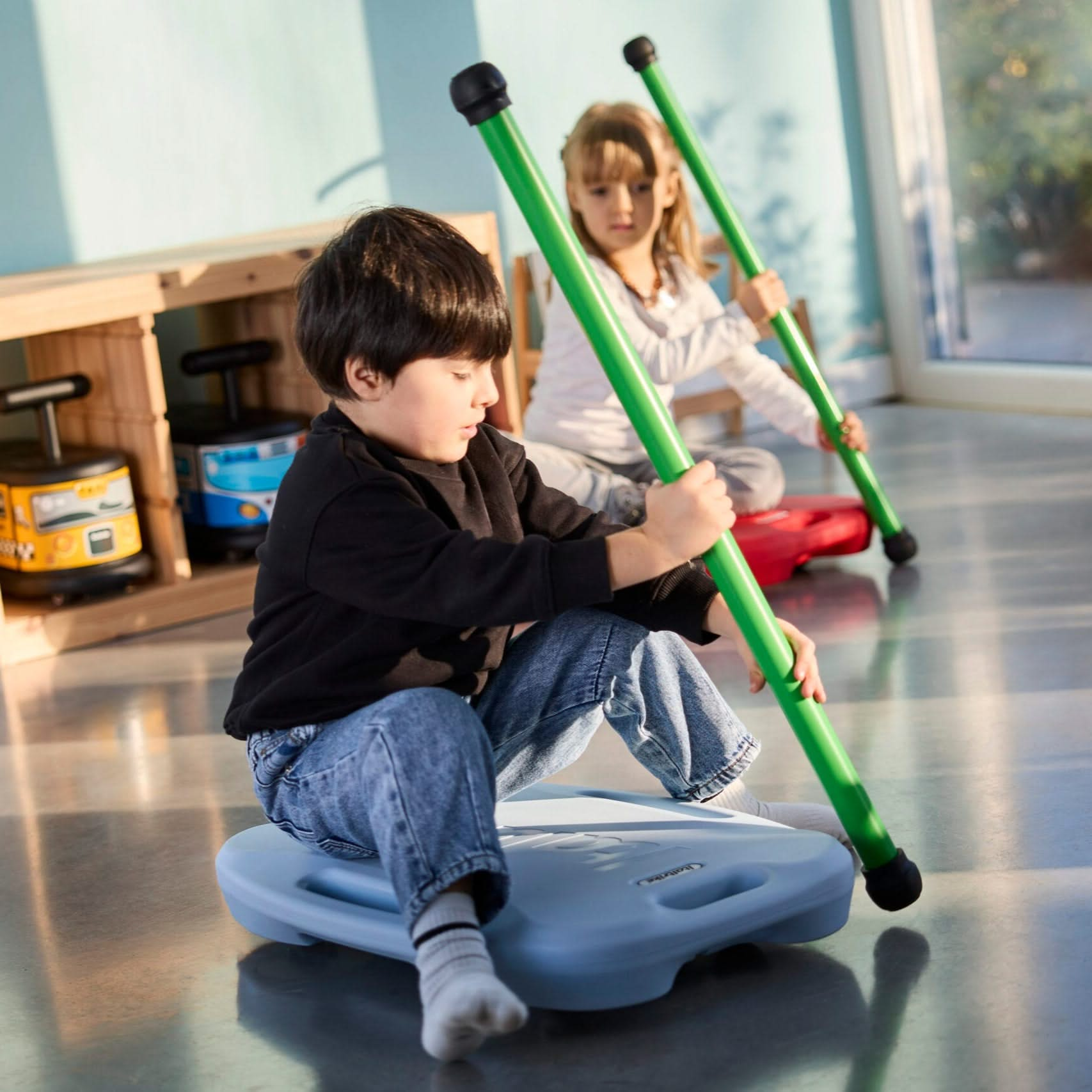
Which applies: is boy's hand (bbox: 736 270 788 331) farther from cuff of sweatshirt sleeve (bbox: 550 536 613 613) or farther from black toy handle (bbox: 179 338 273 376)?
cuff of sweatshirt sleeve (bbox: 550 536 613 613)

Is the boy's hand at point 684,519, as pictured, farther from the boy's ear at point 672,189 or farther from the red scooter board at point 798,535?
the boy's ear at point 672,189

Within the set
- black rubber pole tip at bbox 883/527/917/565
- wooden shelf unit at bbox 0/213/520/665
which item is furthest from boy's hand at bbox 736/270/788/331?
wooden shelf unit at bbox 0/213/520/665

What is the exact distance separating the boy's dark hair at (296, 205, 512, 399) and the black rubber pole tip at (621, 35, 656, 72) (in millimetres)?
774

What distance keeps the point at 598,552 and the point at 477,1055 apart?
0.32 meters

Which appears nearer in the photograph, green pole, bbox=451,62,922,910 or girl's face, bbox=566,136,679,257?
green pole, bbox=451,62,922,910

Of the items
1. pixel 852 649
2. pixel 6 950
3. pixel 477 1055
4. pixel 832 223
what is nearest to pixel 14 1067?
pixel 6 950

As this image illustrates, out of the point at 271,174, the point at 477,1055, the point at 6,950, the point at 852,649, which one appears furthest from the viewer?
the point at 271,174

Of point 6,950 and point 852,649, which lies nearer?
point 6,950

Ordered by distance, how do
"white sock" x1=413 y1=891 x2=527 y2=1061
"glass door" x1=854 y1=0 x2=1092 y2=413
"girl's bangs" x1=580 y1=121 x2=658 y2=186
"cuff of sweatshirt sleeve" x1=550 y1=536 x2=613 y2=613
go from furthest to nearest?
1. "glass door" x1=854 y1=0 x2=1092 y2=413
2. "girl's bangs" x1=580 y1=121 x2=658 y2=186
3. "cuff of sweatshirt sleeve" x1=550 y1=536 x2=613 y2=613
4. "white sock" x1=413 y1=891 x2=527 y2=1061

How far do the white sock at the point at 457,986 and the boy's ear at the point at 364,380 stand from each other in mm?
350

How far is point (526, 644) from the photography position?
124cm

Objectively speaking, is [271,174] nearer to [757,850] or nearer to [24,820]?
→ [24,820]

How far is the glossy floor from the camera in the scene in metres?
1.02

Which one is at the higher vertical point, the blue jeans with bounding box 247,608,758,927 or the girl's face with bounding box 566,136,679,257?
the girl's face with bounding box 566,136,679,257
